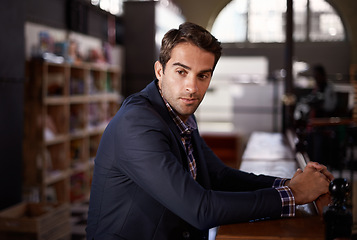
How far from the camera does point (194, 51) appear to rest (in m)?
1.30

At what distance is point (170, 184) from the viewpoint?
110 centimetres

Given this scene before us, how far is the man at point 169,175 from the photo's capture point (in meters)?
1.10

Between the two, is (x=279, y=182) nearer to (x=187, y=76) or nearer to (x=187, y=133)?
(x=187, y=133)

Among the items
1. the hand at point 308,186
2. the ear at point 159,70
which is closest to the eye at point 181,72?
the ear at point 159,70

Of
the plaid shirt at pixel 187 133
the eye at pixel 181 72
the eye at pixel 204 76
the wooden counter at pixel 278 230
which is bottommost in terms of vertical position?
the wooden counter at pixel 278 230

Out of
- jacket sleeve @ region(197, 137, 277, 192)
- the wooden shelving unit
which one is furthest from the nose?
the wooden shelving unit

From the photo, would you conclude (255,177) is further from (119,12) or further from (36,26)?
(119,12)

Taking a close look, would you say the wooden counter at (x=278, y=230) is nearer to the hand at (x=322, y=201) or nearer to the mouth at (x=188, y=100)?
the hand at (x=322, y=201)

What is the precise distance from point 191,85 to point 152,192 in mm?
360

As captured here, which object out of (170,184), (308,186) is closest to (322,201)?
(308,186)

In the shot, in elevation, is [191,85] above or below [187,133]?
above

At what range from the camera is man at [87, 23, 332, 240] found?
110cm

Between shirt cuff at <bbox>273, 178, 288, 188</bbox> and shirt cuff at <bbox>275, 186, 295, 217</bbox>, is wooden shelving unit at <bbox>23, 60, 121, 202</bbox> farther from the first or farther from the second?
shirt cuff at <bbox>275, 186, 295, 217</bbox>

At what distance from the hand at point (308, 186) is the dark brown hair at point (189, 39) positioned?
1.51ft
